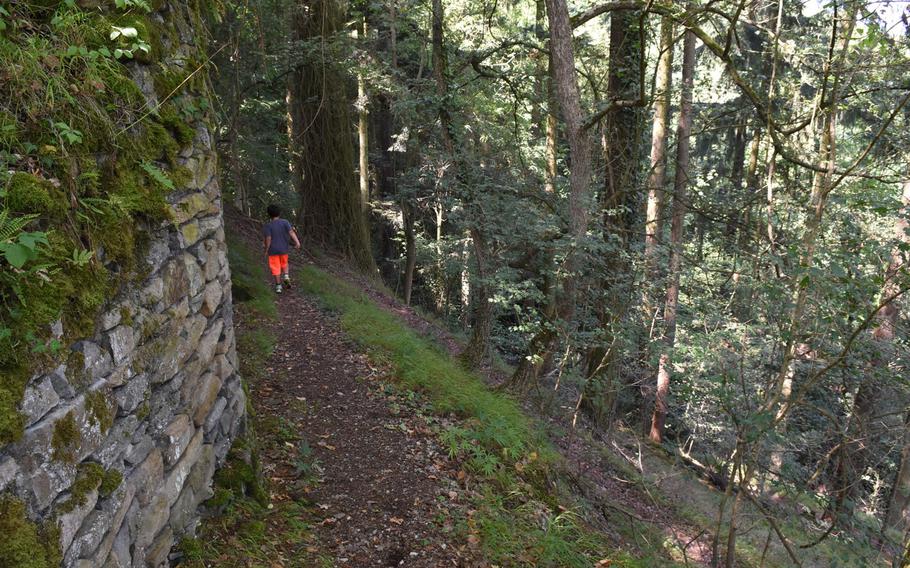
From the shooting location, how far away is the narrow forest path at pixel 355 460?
4.69m

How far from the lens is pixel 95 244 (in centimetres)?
248

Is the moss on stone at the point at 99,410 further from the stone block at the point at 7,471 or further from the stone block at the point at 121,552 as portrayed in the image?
the stone block at the point at 121,552

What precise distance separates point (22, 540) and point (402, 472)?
406cm

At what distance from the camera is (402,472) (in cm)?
570

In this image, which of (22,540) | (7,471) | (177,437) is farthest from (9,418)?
(177,437)

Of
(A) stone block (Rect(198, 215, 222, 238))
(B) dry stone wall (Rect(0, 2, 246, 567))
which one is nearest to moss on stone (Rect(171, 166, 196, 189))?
(B) dry stone wall (Rect(0, 2, 246, 567))

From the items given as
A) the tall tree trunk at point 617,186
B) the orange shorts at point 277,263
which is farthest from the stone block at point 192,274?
the orange shorts at point 277,263

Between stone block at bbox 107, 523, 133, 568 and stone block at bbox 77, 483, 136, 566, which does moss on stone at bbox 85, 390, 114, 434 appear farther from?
stone block at bbox 107, 523, 133, 568

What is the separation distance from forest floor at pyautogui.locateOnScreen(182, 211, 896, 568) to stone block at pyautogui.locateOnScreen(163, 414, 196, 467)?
600mm

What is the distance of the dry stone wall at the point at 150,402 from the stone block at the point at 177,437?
1 cm

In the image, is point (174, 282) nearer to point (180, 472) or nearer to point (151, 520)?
point (180, 472)

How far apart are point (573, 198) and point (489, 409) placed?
9.39 feet

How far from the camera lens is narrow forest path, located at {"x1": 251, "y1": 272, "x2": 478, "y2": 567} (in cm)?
469

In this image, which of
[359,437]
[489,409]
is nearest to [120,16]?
[359,437]
